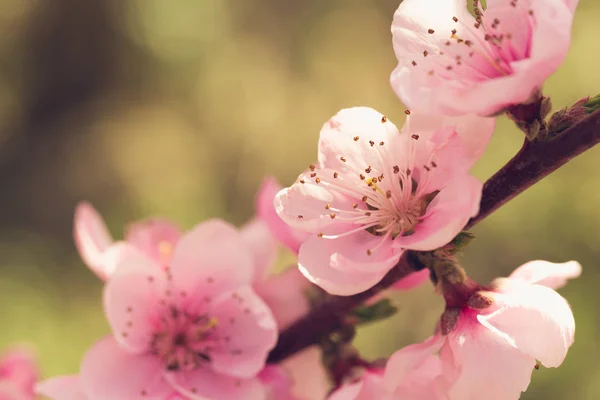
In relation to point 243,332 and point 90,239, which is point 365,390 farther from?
point 90,239

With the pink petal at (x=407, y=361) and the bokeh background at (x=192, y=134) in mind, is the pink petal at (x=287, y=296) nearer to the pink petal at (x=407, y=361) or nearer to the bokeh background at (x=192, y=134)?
the pink petal at (x=407, y=361)

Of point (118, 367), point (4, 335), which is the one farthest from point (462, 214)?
point (4, 335)

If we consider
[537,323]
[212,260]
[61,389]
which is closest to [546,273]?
[537,323]

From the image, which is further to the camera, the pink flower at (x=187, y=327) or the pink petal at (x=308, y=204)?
the pink flower at (x=187, y=327)

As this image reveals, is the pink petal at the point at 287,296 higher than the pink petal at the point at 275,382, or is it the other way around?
the pink petal at the point at 287,296

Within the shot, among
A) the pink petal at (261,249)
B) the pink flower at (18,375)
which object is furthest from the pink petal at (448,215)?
the pink flower at (18,375)

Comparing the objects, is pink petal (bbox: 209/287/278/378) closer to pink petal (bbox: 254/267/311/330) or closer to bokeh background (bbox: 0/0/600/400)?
pink petal (bbox: 254/267/311/330)
